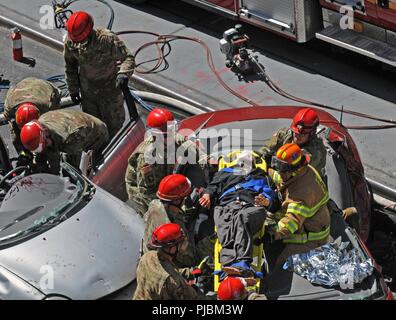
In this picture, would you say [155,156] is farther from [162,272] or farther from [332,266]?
[332,266]

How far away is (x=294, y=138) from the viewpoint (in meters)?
8.54

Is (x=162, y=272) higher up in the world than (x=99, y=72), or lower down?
higher up

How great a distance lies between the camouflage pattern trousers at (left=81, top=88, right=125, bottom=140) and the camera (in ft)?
33.3

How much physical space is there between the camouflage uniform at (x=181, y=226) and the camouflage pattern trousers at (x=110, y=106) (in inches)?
96.4

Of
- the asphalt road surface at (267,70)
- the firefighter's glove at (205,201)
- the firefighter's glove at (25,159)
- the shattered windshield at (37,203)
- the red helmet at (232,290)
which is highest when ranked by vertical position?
the shattered windshield at (37,203)

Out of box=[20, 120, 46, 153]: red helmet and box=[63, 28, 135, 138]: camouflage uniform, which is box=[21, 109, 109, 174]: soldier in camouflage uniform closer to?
box=[20, 120, 46, 153]: red helmet

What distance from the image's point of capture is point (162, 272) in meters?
7.09

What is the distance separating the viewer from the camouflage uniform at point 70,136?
28.5 ft

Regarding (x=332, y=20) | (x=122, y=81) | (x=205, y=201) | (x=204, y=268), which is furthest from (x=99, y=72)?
(x=204, y=268)

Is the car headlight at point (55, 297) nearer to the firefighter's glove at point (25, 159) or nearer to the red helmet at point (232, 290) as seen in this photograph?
the red helmet at point (232, 290)

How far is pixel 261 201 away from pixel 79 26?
301 cm

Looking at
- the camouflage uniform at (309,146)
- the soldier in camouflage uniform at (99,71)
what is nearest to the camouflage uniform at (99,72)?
the soldier in camouflage uniform at (99,71)

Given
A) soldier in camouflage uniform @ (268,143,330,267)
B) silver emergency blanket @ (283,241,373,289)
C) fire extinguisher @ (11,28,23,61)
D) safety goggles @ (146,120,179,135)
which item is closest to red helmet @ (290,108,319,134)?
soldier in camouflage uniform @ (268,143,330,267)
